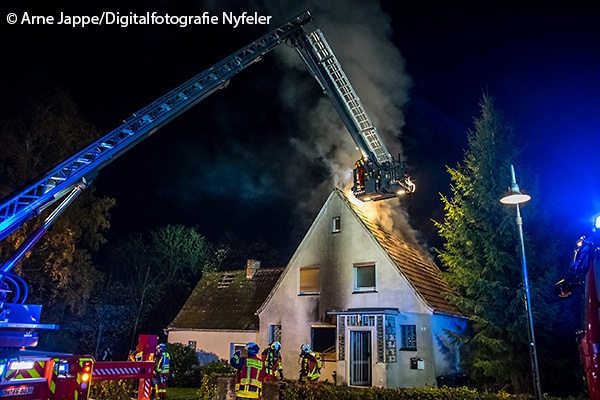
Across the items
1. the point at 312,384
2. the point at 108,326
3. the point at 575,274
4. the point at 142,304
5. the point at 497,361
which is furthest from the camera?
the point at 142,304

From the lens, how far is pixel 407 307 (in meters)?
16.3

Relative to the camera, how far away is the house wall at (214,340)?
2067cm

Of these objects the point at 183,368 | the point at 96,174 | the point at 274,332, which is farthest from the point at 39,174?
the point at 274,332

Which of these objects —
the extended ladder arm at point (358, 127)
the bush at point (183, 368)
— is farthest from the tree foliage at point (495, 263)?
the bush at point (183, 368)

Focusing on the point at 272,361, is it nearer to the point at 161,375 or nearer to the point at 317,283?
the point at 161,375

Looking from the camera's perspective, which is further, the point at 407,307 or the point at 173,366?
the point at 173,366

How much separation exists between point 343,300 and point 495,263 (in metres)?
5.89

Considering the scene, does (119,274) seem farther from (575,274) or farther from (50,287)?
(575,274)

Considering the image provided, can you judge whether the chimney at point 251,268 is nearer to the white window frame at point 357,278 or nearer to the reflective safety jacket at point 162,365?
the white window frame at point 357,278

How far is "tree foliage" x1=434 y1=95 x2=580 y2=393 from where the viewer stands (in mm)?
13727

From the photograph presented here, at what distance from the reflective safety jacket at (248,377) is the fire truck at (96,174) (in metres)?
2.00

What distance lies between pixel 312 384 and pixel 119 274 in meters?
31.3

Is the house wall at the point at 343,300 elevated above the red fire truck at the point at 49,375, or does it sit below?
above

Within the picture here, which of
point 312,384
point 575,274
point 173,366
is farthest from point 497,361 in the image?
point 173,366
